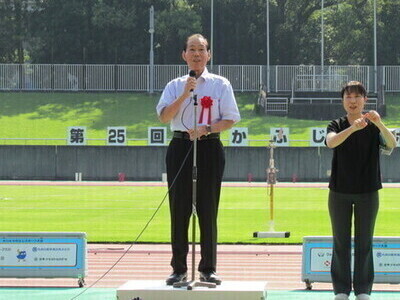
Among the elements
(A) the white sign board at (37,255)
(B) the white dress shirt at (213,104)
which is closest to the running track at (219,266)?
(A) the white sign board at (37,255)

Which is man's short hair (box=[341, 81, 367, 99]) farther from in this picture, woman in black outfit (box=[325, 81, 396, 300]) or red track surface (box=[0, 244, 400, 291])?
red track surface (box=[0, 244, 400, 291])

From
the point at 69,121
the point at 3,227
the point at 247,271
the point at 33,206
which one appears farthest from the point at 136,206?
the point at 69,121

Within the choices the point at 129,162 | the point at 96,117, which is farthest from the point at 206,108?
the point at 96,117

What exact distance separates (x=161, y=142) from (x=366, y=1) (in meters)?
26.4

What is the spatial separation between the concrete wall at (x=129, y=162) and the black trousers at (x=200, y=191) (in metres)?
37.2

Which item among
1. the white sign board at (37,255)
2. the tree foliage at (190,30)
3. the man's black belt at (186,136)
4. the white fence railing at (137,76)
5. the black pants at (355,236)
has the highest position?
the tree foliage at (190,30)

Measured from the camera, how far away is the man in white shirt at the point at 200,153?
29.7 feet

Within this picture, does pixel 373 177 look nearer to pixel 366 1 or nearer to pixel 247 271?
pixel 247 271

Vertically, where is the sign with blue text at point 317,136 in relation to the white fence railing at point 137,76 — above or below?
below

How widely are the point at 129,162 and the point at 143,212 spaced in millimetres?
20418

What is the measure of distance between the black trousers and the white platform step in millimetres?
357

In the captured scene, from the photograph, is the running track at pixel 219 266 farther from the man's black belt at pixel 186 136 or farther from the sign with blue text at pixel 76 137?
the sign with blue text at pixel 76 137

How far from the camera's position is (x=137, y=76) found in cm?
Result: 6819

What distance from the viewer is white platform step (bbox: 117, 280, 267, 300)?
864cm
